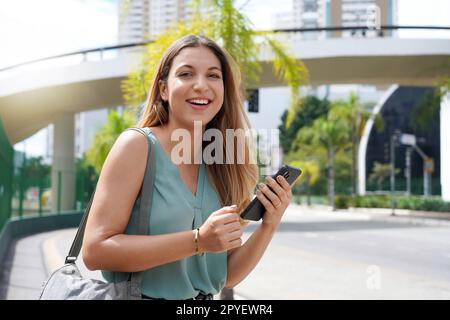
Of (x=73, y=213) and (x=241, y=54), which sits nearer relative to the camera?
(x=241, y=54)

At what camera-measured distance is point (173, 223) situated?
4.27ft

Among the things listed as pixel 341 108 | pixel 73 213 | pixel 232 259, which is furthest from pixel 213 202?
pixel 341 108

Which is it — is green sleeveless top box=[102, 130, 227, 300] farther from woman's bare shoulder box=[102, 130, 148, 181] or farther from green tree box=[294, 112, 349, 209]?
green tree box=[294, 112, 349, 209]

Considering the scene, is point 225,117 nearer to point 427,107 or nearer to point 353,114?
point 427,107

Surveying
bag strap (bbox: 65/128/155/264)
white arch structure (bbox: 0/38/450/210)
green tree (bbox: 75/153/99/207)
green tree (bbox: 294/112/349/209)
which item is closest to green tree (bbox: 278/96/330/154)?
green tree (bbox: 294/112/349/209)

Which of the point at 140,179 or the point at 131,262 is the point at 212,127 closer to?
the point at 140,179

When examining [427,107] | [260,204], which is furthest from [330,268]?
[427,107]

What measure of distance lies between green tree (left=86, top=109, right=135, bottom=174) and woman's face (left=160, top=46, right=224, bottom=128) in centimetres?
1659

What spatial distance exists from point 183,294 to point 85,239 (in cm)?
26

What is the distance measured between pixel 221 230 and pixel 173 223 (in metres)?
0.15

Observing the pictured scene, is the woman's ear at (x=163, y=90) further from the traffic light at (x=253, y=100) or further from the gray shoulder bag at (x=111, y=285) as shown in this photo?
the traffic light at (x=253, y=100)

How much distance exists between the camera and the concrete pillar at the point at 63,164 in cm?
1684

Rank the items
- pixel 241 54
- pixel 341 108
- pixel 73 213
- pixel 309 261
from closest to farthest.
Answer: pixel 241 54
pixel 309 261
pixel 73 213
pixel 341 108
